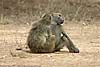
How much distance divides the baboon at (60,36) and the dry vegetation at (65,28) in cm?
19

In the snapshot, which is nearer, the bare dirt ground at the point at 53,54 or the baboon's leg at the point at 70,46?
the bare dirt ground at the point at 53,54

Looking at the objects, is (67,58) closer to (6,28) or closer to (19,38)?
(19,38)

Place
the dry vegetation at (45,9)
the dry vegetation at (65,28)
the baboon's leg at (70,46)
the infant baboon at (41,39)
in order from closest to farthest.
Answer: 1. the dry vegetation at (65,28)
2. the infant baboon at (41,39)
3. the baboon's leg at (70,46)
4. the dry vegetation at (45,9)

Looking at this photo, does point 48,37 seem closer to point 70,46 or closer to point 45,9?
point 70,46

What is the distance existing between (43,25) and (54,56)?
0.95 metres

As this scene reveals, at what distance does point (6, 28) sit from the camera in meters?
16.6

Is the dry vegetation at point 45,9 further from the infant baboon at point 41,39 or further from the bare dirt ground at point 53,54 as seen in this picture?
the infant baboon at point 41,39

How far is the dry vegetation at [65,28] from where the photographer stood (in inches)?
377

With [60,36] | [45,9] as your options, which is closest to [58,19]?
[60,36]

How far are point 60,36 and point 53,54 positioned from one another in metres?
0.63

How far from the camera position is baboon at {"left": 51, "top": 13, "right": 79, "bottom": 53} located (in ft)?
35.4

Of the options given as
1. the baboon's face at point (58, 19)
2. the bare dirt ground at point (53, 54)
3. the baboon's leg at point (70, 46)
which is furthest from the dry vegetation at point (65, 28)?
the baboon's face at point (58, 19)

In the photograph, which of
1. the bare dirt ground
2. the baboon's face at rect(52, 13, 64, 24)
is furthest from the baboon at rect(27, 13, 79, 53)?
the bare dirt ground

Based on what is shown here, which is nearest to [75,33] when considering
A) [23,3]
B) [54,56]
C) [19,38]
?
[19,38]
